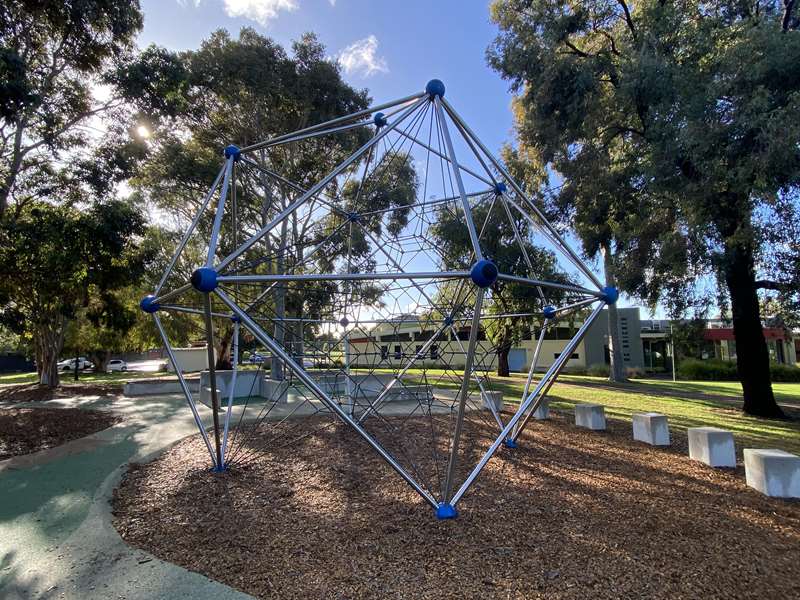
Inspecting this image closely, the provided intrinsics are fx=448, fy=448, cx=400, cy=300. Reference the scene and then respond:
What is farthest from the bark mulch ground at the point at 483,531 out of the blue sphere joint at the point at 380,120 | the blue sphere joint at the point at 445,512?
the blue sphere joint at the point at 380,120

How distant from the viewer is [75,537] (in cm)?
408

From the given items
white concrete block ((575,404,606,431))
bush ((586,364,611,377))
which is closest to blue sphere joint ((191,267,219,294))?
white concrete block ((575,404,606,431))

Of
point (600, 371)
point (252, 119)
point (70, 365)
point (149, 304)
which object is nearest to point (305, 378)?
point (149, 304)

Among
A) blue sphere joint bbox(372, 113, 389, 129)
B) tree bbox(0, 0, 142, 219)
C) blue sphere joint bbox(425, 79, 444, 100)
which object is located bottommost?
blue sphere joint bbox(425, 79, 444, 100)

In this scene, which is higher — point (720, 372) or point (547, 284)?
point (547, 284)

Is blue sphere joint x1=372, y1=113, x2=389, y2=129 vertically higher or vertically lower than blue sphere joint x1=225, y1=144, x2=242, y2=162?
higher

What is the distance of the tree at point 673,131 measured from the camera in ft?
27.0

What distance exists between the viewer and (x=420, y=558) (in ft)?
11.7

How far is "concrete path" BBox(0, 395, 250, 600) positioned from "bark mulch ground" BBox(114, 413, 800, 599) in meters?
0.18

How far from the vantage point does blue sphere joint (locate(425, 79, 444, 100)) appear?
5.07m

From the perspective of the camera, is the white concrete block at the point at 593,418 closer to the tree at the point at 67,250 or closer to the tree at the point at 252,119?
the tree at the point at 252,119

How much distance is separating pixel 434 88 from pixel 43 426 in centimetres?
1079

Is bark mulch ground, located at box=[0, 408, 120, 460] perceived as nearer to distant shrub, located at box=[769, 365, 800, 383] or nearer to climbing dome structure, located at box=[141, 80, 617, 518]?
climbing dome structure, located at box=[141, 80, 617, 518]

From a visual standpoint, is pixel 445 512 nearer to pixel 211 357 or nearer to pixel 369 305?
pixel 211 357
